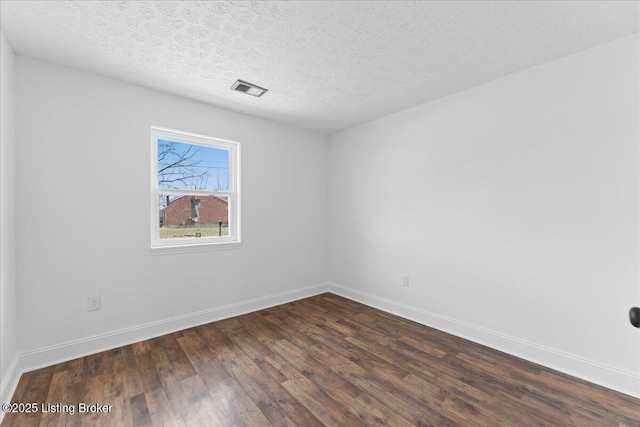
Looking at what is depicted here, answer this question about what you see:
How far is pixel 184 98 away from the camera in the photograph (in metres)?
2.92

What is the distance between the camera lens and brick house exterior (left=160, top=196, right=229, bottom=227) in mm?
2939

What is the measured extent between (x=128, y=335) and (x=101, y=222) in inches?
43.0

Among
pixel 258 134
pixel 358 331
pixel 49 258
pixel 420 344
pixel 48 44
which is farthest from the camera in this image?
pixel 258 134

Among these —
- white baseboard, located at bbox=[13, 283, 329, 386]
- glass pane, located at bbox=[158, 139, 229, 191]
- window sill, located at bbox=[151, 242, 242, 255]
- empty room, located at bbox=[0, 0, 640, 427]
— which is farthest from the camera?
glass pane, located at bbox=[158, 139, 229, 191]

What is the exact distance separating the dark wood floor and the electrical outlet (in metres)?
0.41

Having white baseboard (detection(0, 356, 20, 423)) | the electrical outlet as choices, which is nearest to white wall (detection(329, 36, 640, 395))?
the electrical outlet

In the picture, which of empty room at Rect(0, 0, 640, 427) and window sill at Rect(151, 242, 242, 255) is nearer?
empty room at Rect(0, 0, 640, 427)

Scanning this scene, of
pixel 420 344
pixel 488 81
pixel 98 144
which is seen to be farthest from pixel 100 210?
pixel 488 81

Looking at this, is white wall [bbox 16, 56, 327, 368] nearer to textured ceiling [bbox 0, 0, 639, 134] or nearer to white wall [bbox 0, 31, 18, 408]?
white wall [bbox 0, 31, 18, 408]

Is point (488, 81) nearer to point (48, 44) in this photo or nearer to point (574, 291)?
point (574, 291)

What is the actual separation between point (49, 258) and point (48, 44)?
1662 millimetres

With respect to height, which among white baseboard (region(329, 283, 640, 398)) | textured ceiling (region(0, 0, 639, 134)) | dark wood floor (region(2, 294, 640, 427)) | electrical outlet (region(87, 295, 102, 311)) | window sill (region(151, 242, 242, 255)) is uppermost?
textured ceiling (region(0, 0, 639, 134))

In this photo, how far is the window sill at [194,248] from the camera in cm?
275

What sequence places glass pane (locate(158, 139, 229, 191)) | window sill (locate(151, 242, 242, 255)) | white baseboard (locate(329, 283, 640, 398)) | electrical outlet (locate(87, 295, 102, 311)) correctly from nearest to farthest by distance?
white baseboard (locate(329, 283, 640, 398)) → electrical outlet (locate(87, 295, 102, 311)) → window sill (locate(151, 242, 242, 255)) → glass pane (locate(158, 139, 229, 191))
